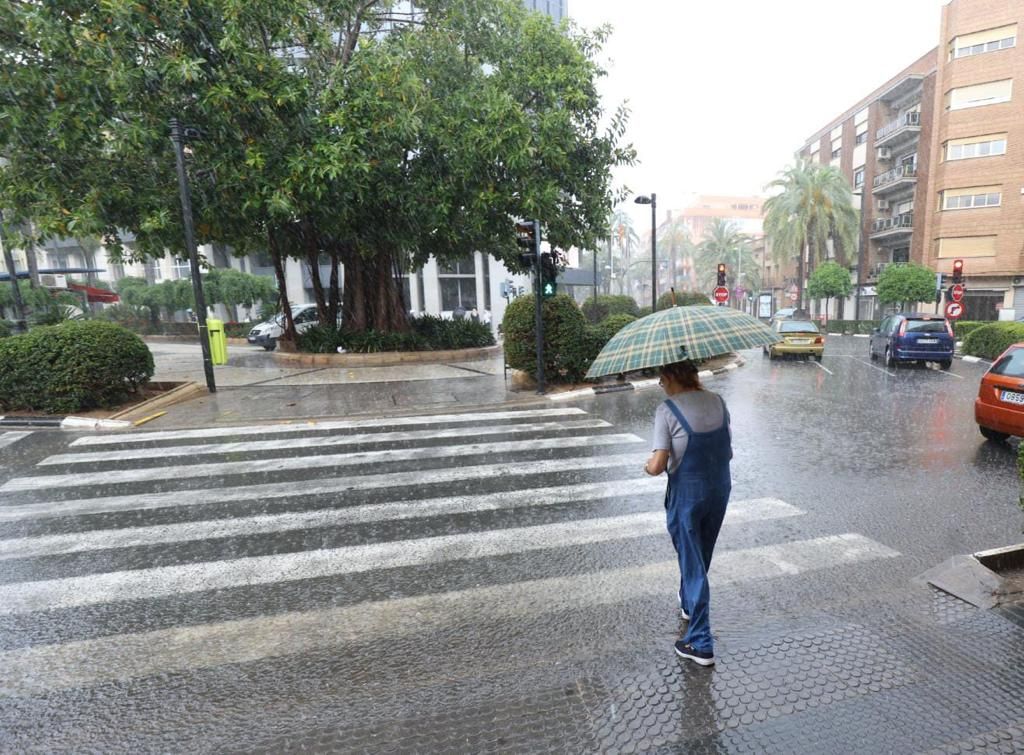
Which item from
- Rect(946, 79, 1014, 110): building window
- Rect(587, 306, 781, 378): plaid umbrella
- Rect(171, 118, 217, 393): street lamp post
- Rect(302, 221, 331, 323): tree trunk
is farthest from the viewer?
Rect(946, 79, 1014, 110): building window

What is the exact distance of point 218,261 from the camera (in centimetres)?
4691

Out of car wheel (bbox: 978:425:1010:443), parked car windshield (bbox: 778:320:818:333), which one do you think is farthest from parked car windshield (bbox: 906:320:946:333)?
car wheel (bbox: 978:425:1010:443)

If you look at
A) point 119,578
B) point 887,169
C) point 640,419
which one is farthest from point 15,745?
point 887,169

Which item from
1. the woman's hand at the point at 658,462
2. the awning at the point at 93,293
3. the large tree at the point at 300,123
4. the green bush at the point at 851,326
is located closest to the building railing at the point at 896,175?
the green bush at the point at 851,326

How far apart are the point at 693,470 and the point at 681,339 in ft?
2.25

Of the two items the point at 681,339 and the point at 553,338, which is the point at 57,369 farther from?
the point at 681,339

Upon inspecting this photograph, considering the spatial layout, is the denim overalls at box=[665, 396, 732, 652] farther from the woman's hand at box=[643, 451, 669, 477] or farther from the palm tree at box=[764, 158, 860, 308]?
the palm tree at box=[764, 158, 860, 308]

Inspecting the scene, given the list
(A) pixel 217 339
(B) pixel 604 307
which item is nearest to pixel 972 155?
(B) pixel 604 307

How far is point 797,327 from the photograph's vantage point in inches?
781

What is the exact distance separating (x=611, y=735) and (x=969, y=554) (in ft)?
10.9

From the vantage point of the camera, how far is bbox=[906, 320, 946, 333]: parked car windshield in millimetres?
16500

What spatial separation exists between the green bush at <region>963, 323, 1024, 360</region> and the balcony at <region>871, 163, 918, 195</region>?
25.9 m

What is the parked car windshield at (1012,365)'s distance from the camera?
7152 mm

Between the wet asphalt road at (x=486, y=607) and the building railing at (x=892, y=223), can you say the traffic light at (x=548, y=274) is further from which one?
the building railing at (x=892, y=223)
